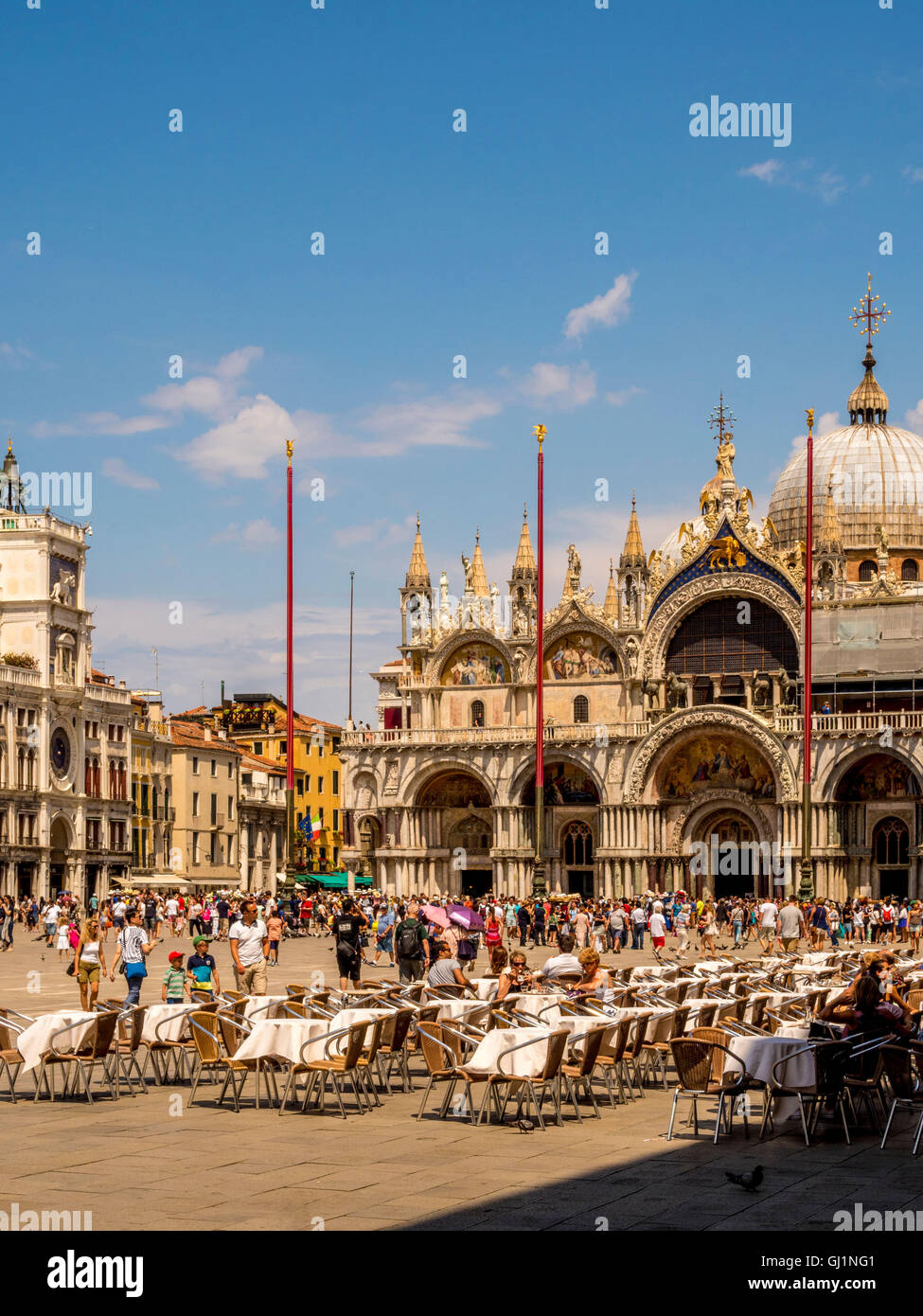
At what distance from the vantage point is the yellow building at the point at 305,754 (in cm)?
9856

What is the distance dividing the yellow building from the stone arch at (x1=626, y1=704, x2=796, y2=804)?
32.2 meters

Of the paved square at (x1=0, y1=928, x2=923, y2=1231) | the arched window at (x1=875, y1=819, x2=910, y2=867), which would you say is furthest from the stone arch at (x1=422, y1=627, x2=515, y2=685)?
the paved square at (x1=0, y1=928, x2=923, y2=1231)

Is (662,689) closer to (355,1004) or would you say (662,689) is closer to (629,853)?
(629,853)

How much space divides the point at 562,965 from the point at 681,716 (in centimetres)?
4481

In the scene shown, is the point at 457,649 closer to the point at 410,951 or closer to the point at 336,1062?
the point at 410,951

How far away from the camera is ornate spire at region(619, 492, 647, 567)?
68875 mm

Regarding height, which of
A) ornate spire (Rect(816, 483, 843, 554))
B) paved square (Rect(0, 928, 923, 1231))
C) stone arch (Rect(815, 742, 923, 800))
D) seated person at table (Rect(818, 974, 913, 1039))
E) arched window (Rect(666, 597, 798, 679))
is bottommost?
→ paved square (Rect(0, 928, 923, 1231))

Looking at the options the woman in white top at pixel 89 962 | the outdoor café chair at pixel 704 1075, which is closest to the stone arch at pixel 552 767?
the woman in white top at pixel 89 962

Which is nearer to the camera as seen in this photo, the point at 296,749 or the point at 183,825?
the point at 183,825

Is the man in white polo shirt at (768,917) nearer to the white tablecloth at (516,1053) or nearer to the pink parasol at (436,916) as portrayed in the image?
the pink parasol at (436,916)

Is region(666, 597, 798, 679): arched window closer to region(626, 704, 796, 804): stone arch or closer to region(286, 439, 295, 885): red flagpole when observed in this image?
region(626, 704, 796, 804): stone arch
